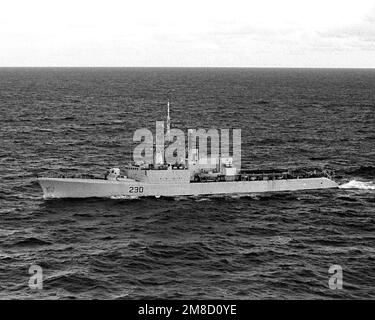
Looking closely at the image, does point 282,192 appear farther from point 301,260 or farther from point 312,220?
point 301,260

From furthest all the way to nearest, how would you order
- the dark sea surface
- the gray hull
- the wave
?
the wave, the gray hull, the dark sea surface

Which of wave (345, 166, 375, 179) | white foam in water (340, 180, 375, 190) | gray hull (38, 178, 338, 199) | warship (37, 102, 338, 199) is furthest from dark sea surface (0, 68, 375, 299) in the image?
warship (37, 102, 338, 199)

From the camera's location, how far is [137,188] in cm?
6631

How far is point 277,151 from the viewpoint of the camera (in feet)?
319

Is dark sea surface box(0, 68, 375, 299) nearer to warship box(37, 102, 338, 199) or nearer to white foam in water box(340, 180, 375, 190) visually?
white foam in water box(340, 180, 375, 190)

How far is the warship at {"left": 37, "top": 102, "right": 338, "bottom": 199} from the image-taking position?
6531cm

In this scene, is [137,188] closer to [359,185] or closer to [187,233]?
[187,233]

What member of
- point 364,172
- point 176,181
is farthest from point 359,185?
point 176,181

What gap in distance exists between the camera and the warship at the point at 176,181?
214 feet

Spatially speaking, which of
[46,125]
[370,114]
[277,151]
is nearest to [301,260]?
[277,151]

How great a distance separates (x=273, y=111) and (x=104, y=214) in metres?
116
